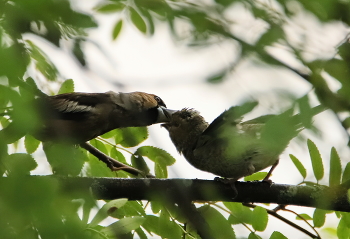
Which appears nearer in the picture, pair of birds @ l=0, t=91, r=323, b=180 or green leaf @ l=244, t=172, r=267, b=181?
pair of birds @ l=0, t=91, r=323, b=180

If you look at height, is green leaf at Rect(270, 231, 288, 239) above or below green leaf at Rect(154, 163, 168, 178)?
below

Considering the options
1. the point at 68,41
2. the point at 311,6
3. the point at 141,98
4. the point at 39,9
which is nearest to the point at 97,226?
the point at 68,41

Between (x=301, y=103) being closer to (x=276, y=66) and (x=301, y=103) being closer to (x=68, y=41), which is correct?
(x=276, y=66)

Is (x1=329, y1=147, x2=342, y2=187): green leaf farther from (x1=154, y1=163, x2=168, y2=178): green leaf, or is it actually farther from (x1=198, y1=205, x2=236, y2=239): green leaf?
(x1=154, y1=163, x2=168, y2=178): green leaf

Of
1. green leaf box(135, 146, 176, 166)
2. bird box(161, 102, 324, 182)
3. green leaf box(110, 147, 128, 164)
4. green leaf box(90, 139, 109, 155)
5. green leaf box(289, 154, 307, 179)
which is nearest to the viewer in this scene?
bird box(161, 102, 324, 182)

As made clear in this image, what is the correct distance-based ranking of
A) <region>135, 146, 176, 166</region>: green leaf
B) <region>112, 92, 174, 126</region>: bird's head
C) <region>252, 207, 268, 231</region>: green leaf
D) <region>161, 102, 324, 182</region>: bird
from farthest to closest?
<region>112, 92, 174, 126</region>: bird's head → <region>135, 146, 176, 166</region>: green leaf → <region>252, 207, 268, 231</region>: green leaf → <region>161, 102, 324, 182</region>: bird

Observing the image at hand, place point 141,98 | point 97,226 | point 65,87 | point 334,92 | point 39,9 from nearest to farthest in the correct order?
point 39,9 → point 334,92 → point 97,226 → point 65,87 → point 141,98

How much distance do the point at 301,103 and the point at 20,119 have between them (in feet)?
3.10

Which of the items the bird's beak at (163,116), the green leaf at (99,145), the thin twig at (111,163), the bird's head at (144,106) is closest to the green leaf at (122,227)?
the thin twig at (111,163)

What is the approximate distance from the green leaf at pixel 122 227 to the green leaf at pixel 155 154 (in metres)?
1.26

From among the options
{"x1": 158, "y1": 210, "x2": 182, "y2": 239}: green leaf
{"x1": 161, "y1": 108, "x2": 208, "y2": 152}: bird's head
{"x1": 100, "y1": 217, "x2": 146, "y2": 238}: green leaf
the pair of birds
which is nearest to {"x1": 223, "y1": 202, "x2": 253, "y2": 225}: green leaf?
the pair of birds

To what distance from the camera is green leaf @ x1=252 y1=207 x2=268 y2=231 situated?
3.96 m

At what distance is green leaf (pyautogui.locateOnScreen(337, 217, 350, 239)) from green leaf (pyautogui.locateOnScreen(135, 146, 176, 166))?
5.17 ft

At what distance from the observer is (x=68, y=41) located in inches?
73.8
